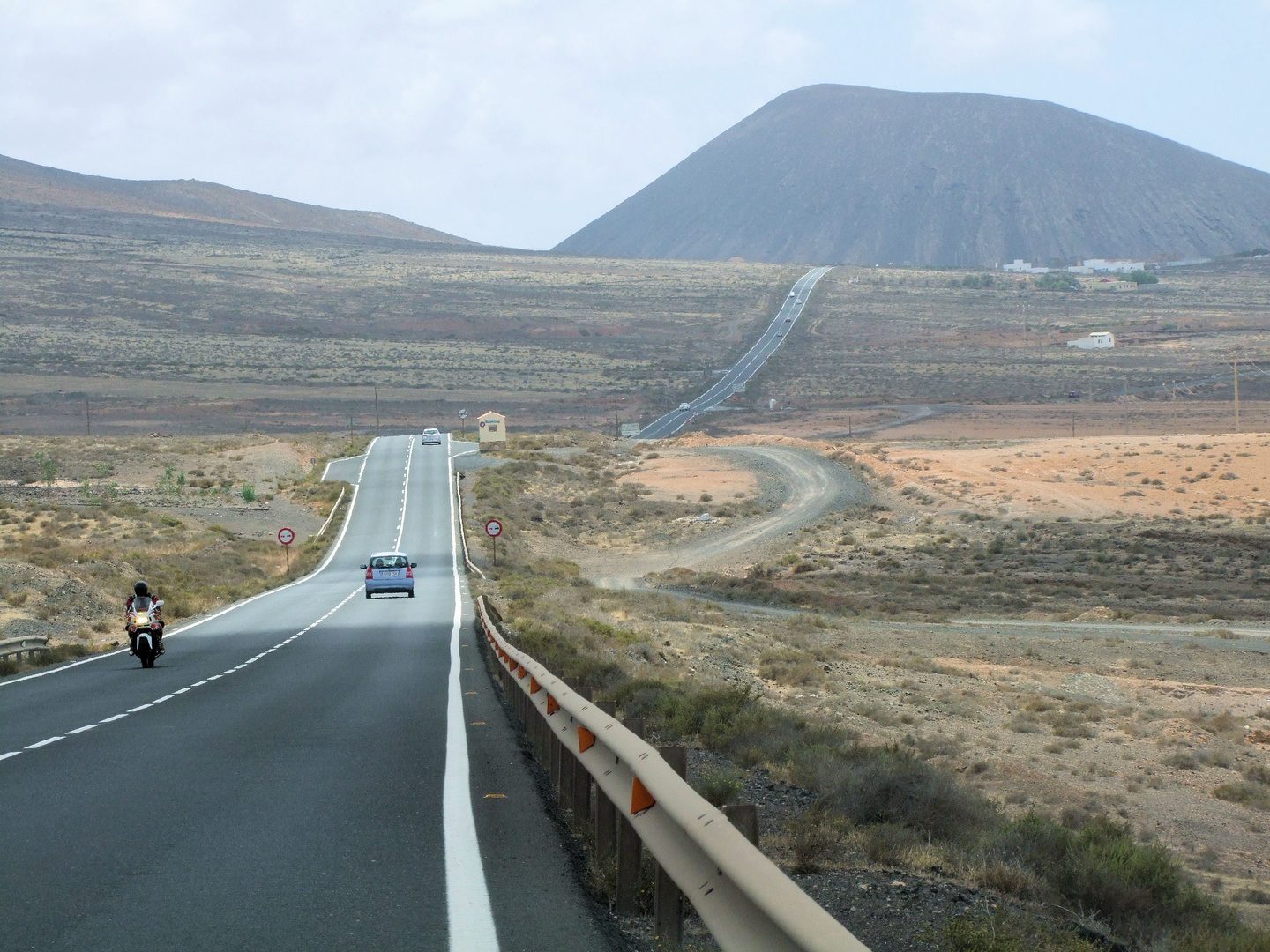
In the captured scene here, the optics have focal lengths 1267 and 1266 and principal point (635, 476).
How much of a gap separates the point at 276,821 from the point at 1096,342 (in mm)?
161854

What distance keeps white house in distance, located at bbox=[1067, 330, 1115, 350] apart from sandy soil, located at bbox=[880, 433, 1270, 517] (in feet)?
250

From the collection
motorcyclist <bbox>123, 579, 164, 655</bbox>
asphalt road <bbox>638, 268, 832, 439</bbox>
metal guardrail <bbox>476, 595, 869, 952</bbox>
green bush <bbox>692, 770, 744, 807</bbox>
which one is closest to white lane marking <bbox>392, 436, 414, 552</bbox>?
asphalt road <bbox>638, 268, 832, 439</bbox>

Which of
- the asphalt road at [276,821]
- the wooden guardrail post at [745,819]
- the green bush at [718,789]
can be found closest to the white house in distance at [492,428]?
the asphalt road at [276,821]

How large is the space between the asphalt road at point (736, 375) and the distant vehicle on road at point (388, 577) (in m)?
76.3

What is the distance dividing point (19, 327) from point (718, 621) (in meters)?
141

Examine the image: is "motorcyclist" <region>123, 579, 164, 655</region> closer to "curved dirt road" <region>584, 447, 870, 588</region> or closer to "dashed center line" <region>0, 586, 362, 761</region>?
"dashed center line" <region>0, 586, 362, 761</region>

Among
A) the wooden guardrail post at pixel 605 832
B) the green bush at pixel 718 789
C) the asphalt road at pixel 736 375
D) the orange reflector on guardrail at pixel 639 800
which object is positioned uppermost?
the asphalt road at pixel 736 375

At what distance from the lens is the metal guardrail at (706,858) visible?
3510 millimetres

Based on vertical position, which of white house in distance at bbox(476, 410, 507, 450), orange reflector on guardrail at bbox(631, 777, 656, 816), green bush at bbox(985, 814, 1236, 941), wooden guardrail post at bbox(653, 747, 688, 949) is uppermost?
white house in distance at bbox(476, 410, 507, 450)

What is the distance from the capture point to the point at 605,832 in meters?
6.79

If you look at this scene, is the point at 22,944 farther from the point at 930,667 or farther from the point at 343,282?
the point at 343,282

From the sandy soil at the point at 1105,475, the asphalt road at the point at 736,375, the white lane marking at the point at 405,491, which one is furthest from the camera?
the asphalt road at the point at 736,375

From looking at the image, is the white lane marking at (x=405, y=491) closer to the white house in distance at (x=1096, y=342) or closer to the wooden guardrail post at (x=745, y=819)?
the wooden guardrail post at (x=745, y=819)

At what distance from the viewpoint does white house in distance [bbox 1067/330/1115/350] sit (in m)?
156
